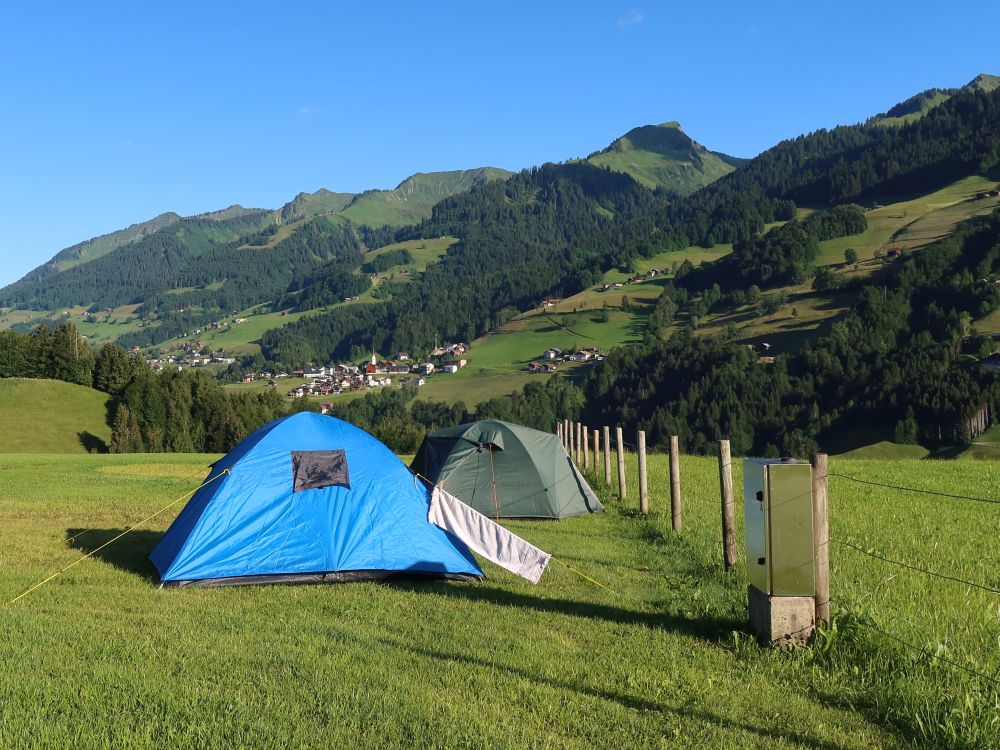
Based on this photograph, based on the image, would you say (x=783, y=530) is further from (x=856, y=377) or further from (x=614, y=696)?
(x=856, y=377)

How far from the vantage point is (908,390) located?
115688 mm

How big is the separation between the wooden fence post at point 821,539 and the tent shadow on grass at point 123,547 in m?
7.93

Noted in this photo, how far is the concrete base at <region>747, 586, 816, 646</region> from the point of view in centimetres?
715

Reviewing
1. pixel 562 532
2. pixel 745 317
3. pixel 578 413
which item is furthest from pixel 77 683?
pixel 745 317

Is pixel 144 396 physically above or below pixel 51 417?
above

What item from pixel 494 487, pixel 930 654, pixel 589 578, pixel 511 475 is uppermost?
pixel 930 654

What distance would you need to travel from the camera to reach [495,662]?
6.82 metres

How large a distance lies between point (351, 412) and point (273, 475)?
152 meters

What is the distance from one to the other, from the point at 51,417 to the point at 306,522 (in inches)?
3191

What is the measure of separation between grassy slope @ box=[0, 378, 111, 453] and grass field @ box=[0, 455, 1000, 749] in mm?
72351

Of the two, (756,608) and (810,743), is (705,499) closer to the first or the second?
(756,608)

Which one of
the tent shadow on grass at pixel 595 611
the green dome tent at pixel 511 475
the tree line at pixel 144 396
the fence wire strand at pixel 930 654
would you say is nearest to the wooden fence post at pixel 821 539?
→ the fence wire strand at pixel 930 654

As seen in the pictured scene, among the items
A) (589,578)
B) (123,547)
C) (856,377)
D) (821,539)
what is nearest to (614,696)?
(821,539)

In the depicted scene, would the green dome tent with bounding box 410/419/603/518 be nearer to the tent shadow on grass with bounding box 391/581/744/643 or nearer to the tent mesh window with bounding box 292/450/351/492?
the tent mesh window with bounding box 292/450/351/492
